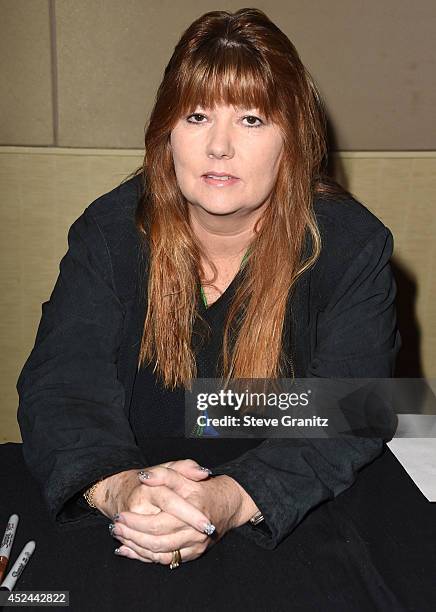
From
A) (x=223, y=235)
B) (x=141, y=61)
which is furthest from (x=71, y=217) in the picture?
(x=223, y=235)

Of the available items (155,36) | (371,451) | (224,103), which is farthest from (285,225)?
(155,36)

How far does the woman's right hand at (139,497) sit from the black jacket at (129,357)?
0.02 m

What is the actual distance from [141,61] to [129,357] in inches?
40.1

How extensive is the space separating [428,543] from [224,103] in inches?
30.4

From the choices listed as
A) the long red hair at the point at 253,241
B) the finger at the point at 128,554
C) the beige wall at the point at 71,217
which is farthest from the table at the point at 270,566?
the beige wall at the point at 71,217

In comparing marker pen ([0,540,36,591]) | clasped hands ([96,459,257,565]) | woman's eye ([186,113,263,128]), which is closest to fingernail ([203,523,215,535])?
clasped hands ([96,459,257,565])

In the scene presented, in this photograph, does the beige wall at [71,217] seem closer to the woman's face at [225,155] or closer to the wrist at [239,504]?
the woman's face at [225,155]

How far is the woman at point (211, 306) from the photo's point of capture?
1238 millimetres

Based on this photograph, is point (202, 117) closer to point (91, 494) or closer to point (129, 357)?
point (129, 357)

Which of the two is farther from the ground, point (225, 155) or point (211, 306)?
point (225, 155)

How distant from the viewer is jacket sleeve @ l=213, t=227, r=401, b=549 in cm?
123

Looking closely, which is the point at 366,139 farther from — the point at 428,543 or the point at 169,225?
the point at 428,543

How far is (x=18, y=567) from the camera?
108 cm

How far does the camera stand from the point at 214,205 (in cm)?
149
